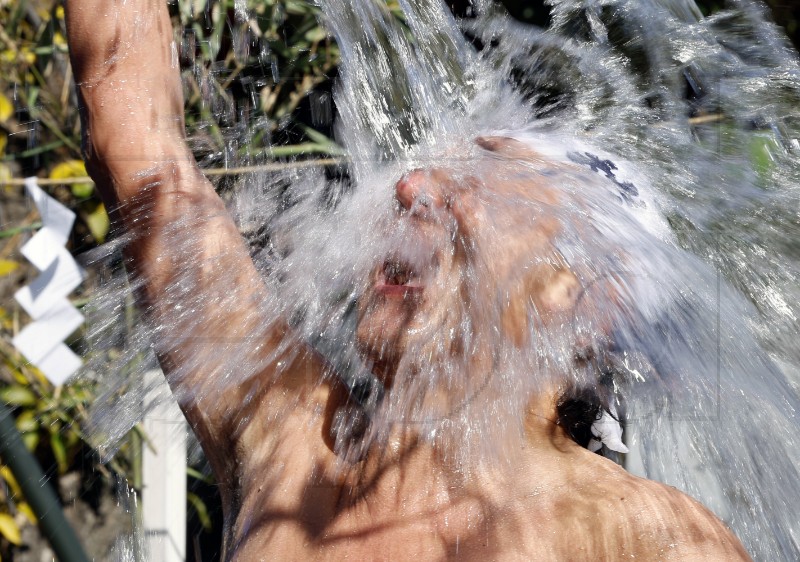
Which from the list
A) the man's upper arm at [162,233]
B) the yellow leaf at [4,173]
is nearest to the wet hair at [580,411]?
the man's upper arm at [162,233]

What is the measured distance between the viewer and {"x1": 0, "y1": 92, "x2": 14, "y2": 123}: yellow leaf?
8.71 ft

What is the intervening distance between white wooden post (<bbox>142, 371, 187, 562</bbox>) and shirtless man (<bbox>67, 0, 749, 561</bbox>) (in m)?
1.29

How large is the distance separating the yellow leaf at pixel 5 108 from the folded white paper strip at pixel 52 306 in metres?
0.32

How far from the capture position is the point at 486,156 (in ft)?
5.25

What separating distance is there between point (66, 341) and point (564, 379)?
1808 millimetres

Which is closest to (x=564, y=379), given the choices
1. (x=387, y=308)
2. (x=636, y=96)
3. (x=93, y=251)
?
(x=387, y=308)

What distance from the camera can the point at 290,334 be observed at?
1.55m

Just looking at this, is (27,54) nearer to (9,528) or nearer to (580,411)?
(9,528)

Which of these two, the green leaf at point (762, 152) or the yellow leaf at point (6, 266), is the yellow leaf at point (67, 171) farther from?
the green leaf at point (762, 152)

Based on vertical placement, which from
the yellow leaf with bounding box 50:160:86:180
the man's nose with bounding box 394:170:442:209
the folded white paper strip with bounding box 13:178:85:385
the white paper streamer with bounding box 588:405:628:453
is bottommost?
the folded white paper strip with bounding box 13:178:85:385

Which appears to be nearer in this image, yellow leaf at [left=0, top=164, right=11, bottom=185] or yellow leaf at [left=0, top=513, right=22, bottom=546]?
yellow leaf at [left=0, top=513, right=22, bottom=546]

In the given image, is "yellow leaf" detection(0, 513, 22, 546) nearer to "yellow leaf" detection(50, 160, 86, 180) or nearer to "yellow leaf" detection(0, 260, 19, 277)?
"yellow leaf" detection(0, 260, 19, 277)

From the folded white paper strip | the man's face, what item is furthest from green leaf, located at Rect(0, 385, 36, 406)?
the man's face

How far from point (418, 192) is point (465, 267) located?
194 mm
